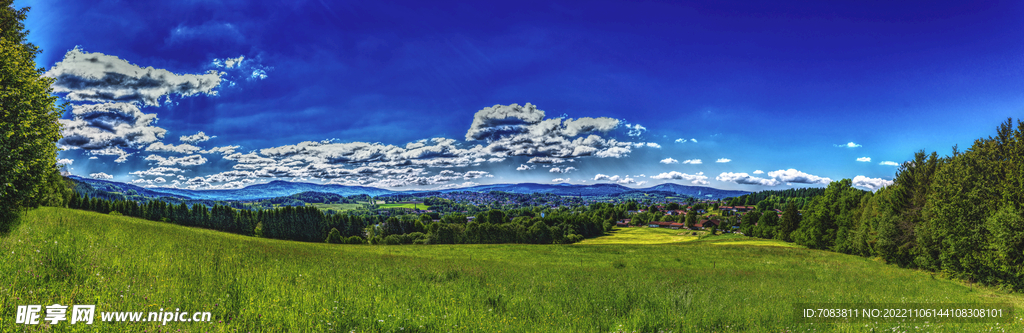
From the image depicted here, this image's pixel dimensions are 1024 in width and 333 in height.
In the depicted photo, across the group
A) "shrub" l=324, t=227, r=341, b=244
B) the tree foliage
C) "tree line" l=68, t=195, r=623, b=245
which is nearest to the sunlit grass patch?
"tree line" l=68, t=195, r=623, b=245

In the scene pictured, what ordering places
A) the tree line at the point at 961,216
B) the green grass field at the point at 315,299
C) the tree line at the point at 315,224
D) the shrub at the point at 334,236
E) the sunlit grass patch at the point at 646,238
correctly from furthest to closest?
the shrub at the point at 334,236 < the tree line at the point at 315,224 < the sunlit grass patch at the point at 646,238 < the tree line at the point at 961,216 < the green grass field at the point at 315,299

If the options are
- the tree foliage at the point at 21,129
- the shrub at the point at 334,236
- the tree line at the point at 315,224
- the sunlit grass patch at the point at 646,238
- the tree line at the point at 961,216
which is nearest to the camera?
the tree foliage at the point at 21,129

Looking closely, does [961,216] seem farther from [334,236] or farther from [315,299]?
[334,236]

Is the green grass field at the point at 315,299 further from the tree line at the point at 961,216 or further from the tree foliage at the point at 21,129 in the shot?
the tree line at the point at 961,216

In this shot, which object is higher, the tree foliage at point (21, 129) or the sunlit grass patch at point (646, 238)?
the tree foliage at point (21, 129)

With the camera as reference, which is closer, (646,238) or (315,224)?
(646,238)

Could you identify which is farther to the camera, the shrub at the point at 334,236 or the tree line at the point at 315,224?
the shrub at the point at 334,236

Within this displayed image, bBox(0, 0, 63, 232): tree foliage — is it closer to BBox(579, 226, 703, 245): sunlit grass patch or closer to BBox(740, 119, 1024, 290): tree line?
BBox(740, 119, 1024, 290): tree line

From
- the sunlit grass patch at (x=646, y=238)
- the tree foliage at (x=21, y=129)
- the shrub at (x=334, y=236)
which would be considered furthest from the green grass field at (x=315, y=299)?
the shrub at (x=334, y=236)

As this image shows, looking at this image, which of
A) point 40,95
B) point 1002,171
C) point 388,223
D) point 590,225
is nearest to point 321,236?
point 388,223

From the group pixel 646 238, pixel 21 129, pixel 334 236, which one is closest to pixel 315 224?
pixel 334 236

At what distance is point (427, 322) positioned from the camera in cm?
607

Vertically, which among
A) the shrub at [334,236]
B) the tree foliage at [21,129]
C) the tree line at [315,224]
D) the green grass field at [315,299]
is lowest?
the shrub at [334,236]

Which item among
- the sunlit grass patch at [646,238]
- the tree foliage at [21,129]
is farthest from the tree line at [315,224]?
the tree foliage at [21,129]
